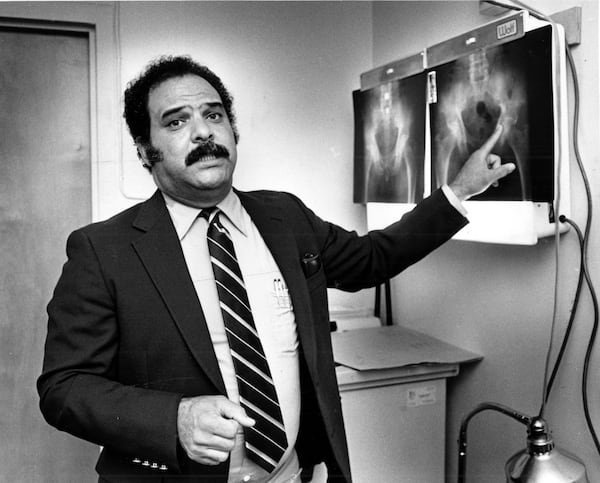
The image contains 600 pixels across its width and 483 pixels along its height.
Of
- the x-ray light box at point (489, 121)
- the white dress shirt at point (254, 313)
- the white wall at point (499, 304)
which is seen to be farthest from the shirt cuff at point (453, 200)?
the white dress shirt at point (254, 313)

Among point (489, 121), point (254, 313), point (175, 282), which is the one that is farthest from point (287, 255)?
point (489, 121)

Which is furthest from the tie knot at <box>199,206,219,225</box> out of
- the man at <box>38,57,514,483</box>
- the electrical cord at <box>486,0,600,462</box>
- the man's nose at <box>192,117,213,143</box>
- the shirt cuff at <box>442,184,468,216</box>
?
the electrical cord at <box>486,0,600,462</box>

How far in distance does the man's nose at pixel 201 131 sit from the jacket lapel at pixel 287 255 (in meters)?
0.17

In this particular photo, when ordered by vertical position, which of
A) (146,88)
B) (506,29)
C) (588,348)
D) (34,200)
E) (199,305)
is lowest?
(588,348)

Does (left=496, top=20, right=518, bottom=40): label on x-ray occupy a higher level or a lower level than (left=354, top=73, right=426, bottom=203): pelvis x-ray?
higher

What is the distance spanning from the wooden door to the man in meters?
0.48

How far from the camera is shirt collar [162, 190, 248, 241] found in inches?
44.4

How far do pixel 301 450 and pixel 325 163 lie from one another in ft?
2.98

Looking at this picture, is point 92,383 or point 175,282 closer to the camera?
point 92,383

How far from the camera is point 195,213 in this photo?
1.14 meters

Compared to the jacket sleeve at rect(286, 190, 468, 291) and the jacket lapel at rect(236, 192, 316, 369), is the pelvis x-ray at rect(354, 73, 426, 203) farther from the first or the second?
the jacket lapel at rect(236, 192, 316, 369)

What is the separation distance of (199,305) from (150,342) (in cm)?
10

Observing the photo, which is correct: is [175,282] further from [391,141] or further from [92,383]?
[391,141]

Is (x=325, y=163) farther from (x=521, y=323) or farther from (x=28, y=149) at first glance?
(x=28, y=149)
